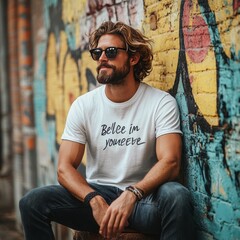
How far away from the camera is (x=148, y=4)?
149 inches

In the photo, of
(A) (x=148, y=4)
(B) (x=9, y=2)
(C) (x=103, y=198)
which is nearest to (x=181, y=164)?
(C) (x=103, y=198)

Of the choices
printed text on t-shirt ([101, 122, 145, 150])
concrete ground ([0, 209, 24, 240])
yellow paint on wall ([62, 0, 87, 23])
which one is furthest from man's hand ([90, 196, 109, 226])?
concrete ground ([0, 209, 24, 240])

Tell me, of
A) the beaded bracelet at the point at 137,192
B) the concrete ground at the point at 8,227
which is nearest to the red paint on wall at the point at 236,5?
the beaded bracelet at the point at 137,192

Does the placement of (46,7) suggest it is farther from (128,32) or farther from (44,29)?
(128,32)

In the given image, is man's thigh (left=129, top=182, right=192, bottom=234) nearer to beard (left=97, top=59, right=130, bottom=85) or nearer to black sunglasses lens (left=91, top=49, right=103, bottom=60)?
beard (left=97, top=59, right=130, bottom=85)

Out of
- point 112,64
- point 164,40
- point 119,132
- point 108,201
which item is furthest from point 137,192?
point 164,40

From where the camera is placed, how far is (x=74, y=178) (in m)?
3.31

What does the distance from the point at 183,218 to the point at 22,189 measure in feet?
15.8

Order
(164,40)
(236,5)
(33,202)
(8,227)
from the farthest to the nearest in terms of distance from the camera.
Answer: (8,227) → (164,40) → (33,202) → (236,5)

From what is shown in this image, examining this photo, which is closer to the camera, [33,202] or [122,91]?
[33,202]

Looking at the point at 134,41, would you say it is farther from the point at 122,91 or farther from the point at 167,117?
the point at 167,117

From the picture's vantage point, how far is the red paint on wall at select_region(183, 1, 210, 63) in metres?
3.07

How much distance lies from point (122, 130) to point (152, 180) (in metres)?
0.47

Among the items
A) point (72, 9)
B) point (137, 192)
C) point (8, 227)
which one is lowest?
point (8, 227)
